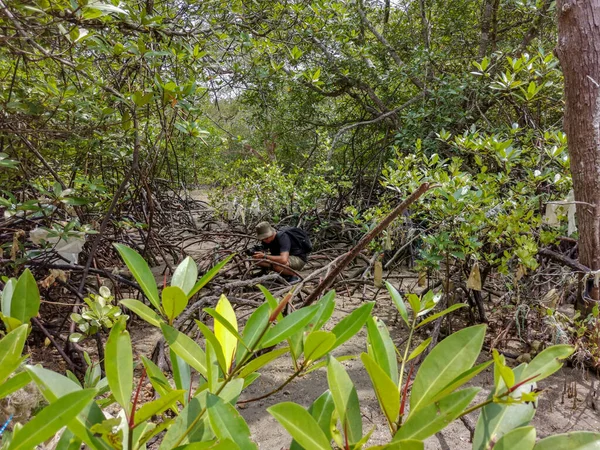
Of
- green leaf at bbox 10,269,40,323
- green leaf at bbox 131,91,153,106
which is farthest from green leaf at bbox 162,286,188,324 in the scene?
green leaf at bbox 131,91,153,106

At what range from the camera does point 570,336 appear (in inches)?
72.6

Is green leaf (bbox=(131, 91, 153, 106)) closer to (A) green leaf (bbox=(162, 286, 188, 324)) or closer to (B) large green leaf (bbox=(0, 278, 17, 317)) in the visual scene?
(B) large green leaf (bbox=(0, 278, 17, 317))

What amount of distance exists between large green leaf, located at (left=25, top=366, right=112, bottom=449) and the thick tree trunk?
1.84 metres

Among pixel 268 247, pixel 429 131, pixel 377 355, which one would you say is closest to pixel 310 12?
pixel 429 131

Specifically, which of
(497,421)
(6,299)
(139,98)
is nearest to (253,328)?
(497,421)

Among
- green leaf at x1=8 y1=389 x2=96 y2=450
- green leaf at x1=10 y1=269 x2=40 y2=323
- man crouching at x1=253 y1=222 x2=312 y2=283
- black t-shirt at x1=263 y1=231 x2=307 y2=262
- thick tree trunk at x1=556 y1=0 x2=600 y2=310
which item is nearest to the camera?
green leaf at x1=8 y1=389 x2=96 y2=450

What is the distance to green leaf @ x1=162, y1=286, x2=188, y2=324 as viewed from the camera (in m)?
0.47

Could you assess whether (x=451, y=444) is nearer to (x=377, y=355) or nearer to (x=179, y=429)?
(x=377, y=355)

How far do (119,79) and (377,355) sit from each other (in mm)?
2362

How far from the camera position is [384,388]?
16.2 inches

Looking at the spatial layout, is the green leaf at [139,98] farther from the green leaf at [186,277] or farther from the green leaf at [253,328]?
the green leaf at [253,328]

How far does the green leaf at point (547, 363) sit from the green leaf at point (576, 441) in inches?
2.4

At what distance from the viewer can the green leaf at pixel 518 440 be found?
1.30 feet

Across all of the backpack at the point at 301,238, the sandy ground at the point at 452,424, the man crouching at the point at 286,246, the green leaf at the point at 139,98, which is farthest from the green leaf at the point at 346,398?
the backpack at the point at 301,238
